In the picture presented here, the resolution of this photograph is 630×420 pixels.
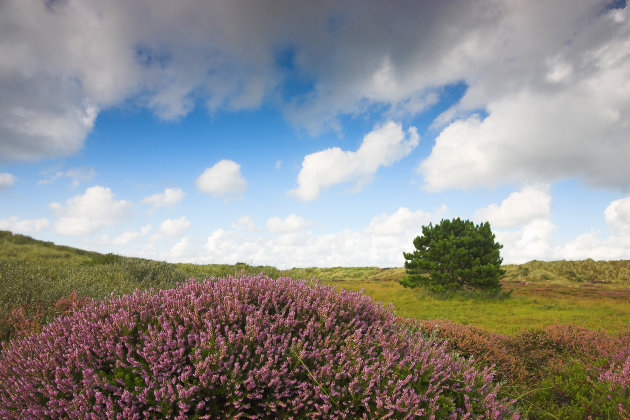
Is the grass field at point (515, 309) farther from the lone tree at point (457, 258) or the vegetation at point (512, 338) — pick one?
the lone tree at point (457, 258)

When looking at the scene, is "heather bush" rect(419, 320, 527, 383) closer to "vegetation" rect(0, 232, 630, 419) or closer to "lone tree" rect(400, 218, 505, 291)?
"vegetation" rect(0, 232, 630, 419)

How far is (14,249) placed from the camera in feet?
67.3

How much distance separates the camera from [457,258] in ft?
78.9

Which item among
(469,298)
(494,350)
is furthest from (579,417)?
(469,298)

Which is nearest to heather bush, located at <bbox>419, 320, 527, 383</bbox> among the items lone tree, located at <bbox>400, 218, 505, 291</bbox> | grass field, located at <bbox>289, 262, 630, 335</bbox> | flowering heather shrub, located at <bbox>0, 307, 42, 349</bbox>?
grass field, located at <bbox>289, 262, 630, 335</bbox>

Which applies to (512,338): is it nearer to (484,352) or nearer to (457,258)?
(484,352)

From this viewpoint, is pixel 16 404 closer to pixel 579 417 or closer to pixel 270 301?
pixel 270 301

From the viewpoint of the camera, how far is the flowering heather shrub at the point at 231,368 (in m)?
2.50

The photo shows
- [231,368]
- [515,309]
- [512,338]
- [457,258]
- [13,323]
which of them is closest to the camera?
[231,368]

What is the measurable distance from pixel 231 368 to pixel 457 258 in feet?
78.6

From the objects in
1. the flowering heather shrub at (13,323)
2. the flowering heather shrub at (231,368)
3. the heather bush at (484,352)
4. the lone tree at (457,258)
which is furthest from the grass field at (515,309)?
the flowering heather shrub at (13,323)

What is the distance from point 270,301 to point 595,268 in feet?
161

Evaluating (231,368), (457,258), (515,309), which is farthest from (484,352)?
(457,258)

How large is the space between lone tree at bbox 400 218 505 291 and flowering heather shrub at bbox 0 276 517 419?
885 inches
